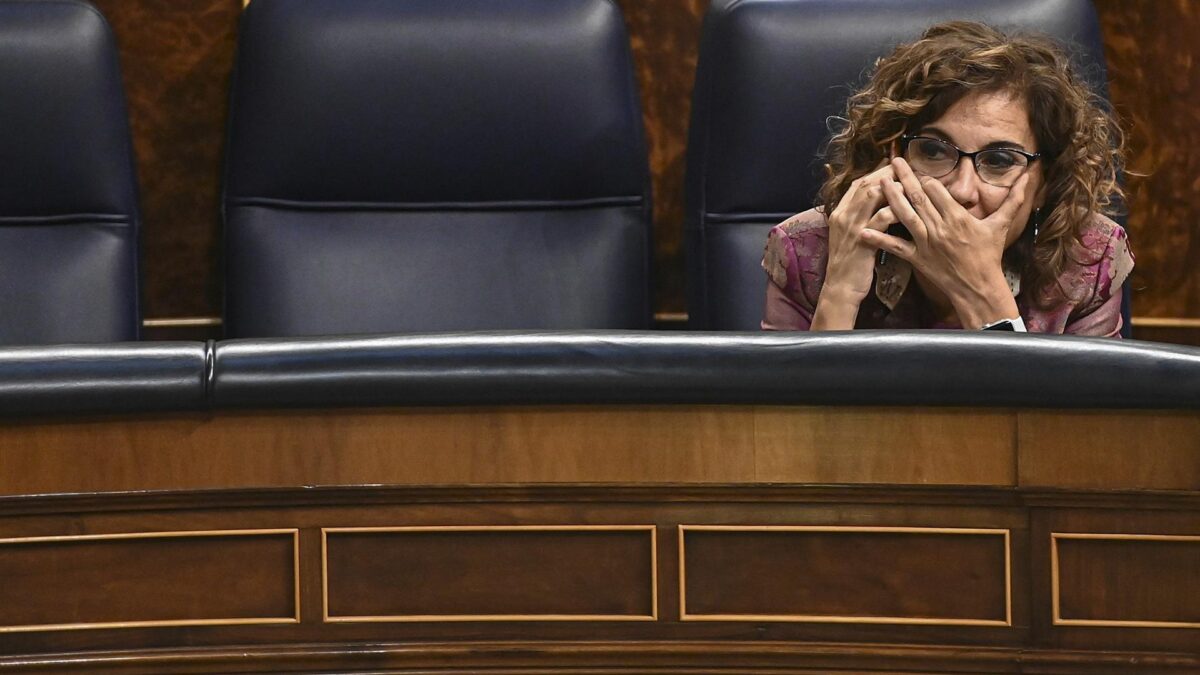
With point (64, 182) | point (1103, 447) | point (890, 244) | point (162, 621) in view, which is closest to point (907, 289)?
point (890, 244)

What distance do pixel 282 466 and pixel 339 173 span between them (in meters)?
0.58

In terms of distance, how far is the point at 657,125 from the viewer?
129 cm

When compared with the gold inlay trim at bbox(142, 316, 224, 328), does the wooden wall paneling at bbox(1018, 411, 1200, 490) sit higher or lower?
lower

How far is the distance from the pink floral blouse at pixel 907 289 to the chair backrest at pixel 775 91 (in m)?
0.16

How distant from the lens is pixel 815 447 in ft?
1.95

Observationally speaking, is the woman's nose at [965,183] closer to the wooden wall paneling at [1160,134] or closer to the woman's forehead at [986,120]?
the woman's forehead at [986,120]

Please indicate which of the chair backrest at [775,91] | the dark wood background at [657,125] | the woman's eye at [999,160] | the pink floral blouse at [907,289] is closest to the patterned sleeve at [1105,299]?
the pink floral blouse at [907,289]

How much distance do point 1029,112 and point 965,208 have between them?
74mm

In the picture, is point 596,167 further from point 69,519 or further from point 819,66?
point 69,519

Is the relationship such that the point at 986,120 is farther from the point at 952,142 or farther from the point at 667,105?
the point at 667,105

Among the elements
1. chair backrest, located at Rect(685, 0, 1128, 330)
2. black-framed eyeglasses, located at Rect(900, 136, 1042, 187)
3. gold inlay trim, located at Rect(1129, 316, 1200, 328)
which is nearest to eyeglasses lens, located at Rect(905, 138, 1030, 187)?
black-framed eyeglasses, located at Rect(900, 136, 1042, 187)

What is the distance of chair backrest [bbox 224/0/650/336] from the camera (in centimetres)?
112

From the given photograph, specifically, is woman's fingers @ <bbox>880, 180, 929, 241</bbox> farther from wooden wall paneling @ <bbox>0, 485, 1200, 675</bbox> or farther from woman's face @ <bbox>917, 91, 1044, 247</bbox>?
wooden wall paneling @ <bbox>0, 485, 1200, 675</bbox>

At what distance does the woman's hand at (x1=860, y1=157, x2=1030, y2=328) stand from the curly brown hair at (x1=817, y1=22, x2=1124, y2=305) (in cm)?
3
